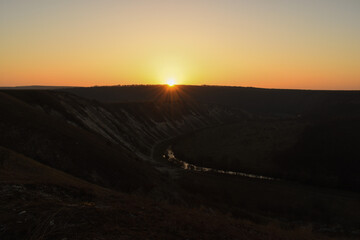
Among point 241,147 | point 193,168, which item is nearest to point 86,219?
point 193,168

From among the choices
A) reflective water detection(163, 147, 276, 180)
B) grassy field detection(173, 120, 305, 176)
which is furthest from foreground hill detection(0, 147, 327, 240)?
grassy field detection(173, 120, 305, 176)

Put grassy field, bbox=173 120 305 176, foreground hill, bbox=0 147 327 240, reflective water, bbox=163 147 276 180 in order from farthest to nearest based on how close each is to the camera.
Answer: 1. grassy field, bbox=173 120 305 176
2. reflective water, bbox=163 147 276 180
3. foreground hill, bbox=0 147 327 240

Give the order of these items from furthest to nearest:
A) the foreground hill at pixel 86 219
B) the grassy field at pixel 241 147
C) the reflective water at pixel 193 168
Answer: the grassy field at pixel 241 147, the reflective water at pixel 193 168, the foreground hill at pixel 86 219

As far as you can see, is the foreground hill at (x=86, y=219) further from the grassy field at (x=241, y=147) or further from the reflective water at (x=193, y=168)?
the grassy field at (x=241, y=147)

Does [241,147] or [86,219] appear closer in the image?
[86,219]

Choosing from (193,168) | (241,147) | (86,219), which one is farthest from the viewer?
(241,147)

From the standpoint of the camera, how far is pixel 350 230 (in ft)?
95.4

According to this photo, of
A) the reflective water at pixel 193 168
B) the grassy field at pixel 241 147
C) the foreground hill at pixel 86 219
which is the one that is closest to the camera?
the foreground hill at pixel 86 219

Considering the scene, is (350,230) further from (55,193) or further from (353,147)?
(353,147)

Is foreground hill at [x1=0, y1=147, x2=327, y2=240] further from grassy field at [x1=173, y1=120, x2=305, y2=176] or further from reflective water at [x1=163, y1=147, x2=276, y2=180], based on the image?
grassy field at [x1=173, y1=120, x2=305, y2=176]

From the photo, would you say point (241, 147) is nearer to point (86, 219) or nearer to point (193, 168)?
point (193, 168)

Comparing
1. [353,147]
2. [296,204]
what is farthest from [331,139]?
[296,204]

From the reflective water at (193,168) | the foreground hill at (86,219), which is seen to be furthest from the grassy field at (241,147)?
the foreground hill at (86,219)

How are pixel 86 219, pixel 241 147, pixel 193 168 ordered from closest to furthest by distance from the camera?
pixel 86 219, pixel 193 168, pixel 241 147
